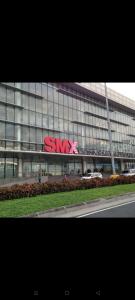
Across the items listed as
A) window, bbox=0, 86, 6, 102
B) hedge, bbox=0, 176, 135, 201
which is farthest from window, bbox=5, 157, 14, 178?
hedge, bbox=0, 176, 135, 201

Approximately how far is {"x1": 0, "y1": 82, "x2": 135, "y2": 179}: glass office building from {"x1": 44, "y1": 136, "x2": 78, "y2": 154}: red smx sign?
0.70 metres

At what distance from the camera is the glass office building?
146 feet

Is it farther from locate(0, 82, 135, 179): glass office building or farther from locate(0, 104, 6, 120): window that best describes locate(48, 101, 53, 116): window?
locate(0, 104, 6, 120): window

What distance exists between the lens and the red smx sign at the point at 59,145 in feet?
163

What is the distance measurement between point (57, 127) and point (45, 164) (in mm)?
7091

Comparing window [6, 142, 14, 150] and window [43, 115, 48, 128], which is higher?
window [43, 115, 48, 128]

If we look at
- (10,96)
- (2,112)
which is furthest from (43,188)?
(10,96)

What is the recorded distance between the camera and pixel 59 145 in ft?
169

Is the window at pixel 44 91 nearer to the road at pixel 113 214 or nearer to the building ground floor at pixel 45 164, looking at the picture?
the building ground floor at pixel 45 164

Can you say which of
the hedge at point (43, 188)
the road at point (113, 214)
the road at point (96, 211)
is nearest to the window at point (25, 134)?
the hedge at point (43, 188)
